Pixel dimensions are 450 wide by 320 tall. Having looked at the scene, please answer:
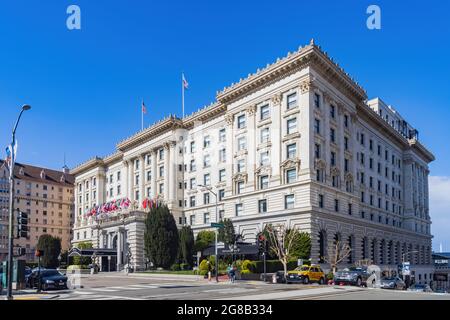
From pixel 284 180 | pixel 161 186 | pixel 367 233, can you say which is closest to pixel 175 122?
pixel 161 186

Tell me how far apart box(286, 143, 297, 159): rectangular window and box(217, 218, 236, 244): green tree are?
11.8m

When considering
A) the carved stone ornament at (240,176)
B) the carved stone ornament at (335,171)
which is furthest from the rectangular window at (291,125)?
the carved stone ornament at (240,176)

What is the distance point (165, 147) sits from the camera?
82750 mm

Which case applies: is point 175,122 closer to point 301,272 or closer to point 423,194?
point 301,272

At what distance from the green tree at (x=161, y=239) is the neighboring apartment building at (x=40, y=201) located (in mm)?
80370

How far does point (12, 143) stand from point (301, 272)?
25091 mm

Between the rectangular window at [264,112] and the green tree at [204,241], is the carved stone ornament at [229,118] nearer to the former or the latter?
the rectangular window at [264,112]

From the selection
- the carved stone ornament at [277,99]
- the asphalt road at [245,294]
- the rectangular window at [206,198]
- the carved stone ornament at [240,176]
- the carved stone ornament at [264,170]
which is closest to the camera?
the asphalt road at [245,294]

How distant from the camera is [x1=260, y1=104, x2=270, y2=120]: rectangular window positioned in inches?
2502

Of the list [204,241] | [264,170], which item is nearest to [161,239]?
[204,241]

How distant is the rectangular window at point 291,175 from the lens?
58.7 m

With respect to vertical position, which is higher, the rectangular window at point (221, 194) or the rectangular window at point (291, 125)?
the rectangular window at point (291, 125)

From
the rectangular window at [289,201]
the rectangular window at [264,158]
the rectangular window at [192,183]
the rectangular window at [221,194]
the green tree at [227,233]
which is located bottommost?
the green tree at [227,233]

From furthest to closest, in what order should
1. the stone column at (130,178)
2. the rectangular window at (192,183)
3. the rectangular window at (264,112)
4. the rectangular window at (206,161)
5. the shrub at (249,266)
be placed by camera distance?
the stone column at (130,178)
the rectangular window at (192,183)
the rectangular window at (206,161)
the rectangular window at (264,112)
the shrub at (249,266)
